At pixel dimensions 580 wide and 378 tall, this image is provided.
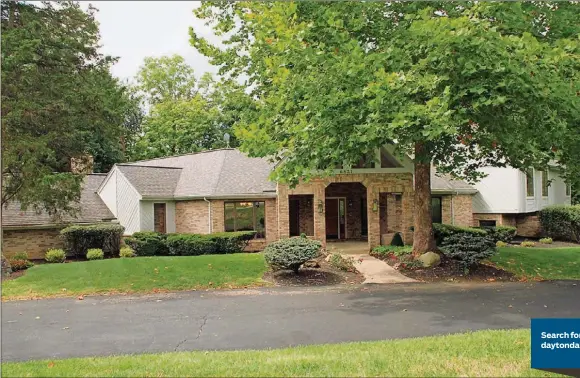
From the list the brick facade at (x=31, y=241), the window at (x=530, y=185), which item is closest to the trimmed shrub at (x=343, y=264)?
the brick facade at (x=31, y=241)

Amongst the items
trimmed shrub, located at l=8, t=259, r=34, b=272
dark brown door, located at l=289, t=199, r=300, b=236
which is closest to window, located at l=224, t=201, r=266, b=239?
dark brown door, located at l=289, t=199, r=300, b=236

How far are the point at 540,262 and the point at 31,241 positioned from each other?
20612 mm

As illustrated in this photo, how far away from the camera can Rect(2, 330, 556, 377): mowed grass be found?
5515 millimetres

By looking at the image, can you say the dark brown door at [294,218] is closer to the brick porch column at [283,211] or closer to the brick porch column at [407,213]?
the brick porch column at [283,211]

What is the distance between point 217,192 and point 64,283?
28.9 feet

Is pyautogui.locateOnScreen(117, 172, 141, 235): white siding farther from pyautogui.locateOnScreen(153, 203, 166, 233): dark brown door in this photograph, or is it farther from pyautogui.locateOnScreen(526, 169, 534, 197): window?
pyautogui.locateOnScreen(526, 169, 534, 197): window

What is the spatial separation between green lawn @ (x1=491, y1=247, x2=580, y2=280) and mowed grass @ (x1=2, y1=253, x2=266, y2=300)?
878cm

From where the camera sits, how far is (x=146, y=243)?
65.1ft

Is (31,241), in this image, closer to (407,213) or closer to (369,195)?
(369,195)

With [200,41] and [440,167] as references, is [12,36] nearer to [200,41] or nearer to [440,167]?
[200,41]

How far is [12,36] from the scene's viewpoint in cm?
1391

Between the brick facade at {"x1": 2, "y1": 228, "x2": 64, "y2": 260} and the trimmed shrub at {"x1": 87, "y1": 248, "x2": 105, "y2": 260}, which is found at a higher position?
the brick facade at {"x1": 2, "y1": 228, "x2": 64, "y2": 260}

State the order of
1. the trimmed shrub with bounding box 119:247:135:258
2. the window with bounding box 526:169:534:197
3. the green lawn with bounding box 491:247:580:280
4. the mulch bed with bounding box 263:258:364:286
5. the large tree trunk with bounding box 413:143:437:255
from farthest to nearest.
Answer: the window with bounding box 526:169:534:197 < the trimmed shrub with bounding box 119:247:135:258 < the large tree trunk with bounding box 413:143:437:255 < the green lawn with bounding box 491:247:580:280 < the mulch bed with bounding box 263:258:364:286

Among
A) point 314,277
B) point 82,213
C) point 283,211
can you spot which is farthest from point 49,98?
point 314,277
